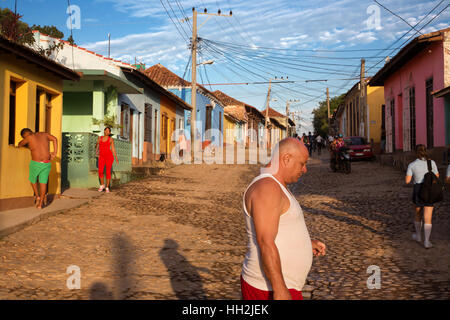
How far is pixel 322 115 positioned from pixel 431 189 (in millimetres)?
74040

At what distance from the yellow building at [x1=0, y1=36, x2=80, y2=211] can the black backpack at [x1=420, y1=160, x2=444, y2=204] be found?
24.1 feet

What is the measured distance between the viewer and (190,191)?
47.8 ft

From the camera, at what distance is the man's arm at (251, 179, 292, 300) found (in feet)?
8.18

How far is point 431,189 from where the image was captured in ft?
23.6

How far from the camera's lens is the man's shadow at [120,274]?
482 centimetres

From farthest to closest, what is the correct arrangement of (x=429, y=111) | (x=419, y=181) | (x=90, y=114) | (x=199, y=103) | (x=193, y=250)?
(x=199, y=103)
(x=429, y=111)
(x=90, y=114)
(x=419, y=181)
(x=193, y=250)

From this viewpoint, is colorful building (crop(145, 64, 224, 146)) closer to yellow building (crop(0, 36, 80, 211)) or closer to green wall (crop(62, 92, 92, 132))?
green wall (crop(62, 92, 92, 132))

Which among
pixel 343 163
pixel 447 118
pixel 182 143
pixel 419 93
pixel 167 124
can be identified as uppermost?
pixel 419 93

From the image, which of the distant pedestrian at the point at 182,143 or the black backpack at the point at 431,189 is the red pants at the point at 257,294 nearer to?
the black backpack at the point at 431,189

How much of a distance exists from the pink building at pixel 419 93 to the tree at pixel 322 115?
52.3 metres

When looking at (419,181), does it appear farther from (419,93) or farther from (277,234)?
(419,93)

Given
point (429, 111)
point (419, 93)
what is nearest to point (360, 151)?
point (419, 93)
